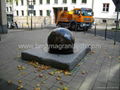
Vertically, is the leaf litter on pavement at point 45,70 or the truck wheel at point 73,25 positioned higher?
the truck wheel at point 73,25

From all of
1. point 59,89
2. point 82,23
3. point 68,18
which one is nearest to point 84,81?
point 59,89

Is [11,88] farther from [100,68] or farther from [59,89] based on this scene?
[100,68]

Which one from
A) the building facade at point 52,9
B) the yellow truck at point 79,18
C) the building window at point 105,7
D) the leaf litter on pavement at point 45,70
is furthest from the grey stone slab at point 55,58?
the building window at point 105,7

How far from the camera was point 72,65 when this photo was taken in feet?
17.0

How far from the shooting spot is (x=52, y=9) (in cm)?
4088

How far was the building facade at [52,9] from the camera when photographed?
32875 mm

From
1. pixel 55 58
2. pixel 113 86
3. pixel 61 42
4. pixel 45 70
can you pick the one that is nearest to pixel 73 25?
pixel 61 42

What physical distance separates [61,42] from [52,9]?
1434 inches

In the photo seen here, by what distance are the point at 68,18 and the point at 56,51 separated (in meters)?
14.5

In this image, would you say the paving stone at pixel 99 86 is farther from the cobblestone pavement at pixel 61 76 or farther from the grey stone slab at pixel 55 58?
the grey stone slab at pixel 55 58

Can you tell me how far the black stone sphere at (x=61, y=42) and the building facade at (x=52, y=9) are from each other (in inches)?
804

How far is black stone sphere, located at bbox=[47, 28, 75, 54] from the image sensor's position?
235 inches

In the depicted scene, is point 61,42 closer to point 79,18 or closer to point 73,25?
point 79,18

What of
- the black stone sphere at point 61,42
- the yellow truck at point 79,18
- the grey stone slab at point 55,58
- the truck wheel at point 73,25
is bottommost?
the grey stone slab at point 55,58
